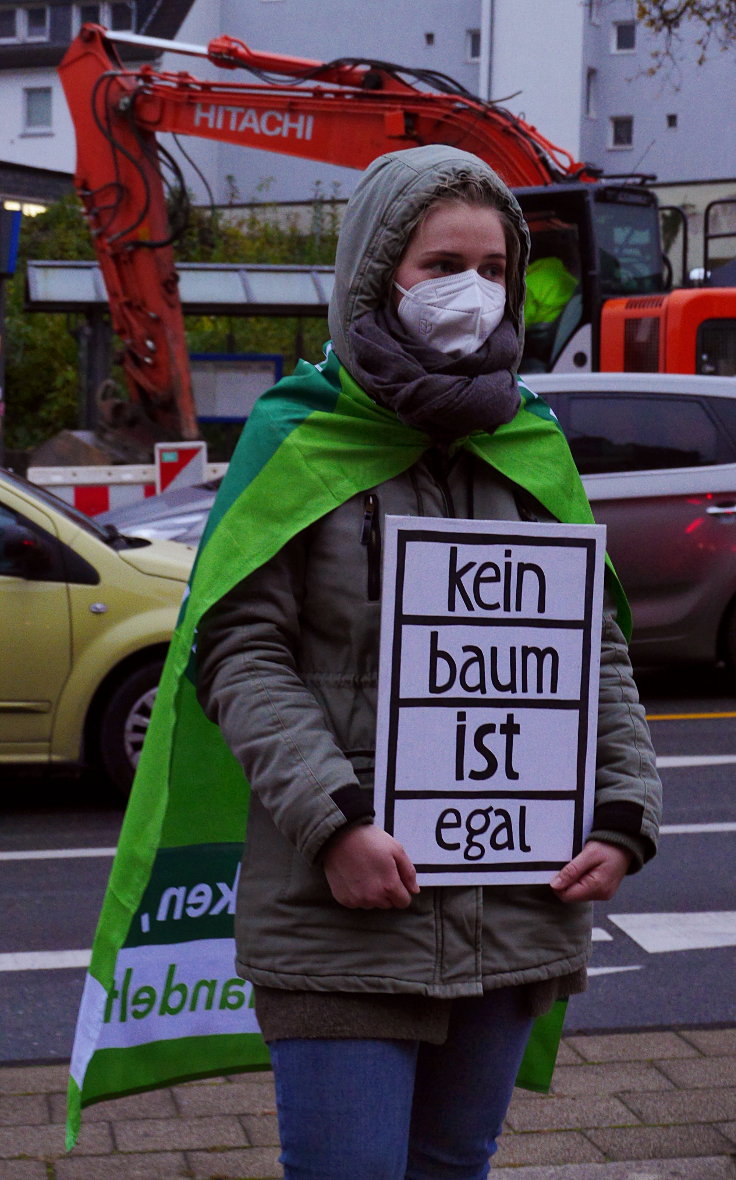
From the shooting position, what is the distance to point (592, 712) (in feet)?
7.18

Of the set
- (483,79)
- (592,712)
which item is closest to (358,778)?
(592,712)

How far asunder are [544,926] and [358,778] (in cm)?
31

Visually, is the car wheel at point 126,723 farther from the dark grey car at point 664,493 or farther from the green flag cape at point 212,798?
the green flag cape at point 212,798

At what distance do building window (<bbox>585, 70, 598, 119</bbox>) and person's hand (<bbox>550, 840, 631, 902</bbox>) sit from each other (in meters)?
46.0

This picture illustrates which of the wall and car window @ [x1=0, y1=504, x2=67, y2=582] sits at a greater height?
the wall

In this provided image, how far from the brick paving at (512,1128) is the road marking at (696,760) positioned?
432 centimetres

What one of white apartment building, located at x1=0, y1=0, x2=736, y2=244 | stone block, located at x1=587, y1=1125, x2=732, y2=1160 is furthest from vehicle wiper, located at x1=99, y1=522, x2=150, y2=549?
white apartment building, located at x1=0, y1=0, x2=736, y2=244

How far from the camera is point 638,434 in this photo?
10172 mm

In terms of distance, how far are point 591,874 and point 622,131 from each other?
4736 cm

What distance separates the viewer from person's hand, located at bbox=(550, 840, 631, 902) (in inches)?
82.7

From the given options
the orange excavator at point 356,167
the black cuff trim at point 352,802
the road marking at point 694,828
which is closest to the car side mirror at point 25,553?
the road marking at point 694,828

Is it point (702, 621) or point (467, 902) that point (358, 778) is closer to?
point (467, 902)

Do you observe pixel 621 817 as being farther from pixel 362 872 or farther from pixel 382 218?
pixel 382 218

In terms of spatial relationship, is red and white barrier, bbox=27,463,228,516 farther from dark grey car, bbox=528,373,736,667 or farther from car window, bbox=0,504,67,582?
car window, bbox=0,504,67,582
